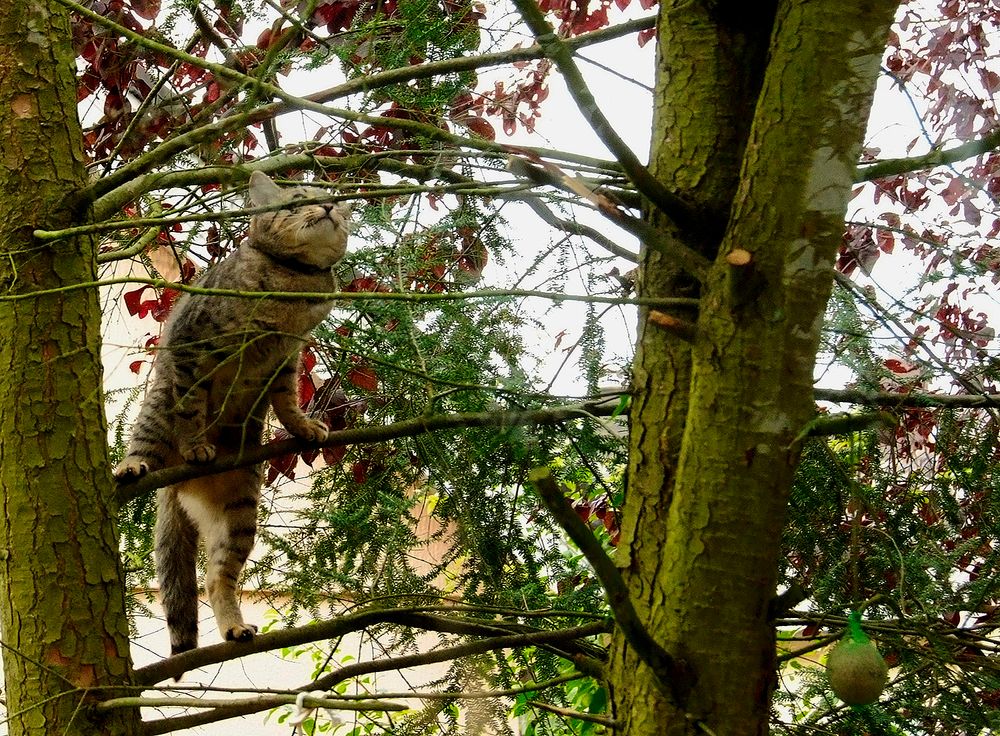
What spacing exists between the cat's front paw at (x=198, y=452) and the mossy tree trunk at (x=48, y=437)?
0.91 meters

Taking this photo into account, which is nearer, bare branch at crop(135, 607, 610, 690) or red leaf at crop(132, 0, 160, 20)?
bare branch at crop(135, 607, 610, 690)

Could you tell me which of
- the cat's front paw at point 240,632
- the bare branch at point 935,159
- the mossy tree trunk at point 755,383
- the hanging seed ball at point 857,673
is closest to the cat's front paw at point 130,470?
the cat's front paw at point 240,632

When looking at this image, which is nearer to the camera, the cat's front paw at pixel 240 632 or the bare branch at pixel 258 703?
the bare branch at pixel 258 703

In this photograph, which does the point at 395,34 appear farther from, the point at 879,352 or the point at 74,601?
the point at 74,601

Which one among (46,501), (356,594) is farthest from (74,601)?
(356,594)

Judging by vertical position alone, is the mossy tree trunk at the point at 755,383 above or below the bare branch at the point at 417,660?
above

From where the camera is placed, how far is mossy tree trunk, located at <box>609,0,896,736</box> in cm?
158

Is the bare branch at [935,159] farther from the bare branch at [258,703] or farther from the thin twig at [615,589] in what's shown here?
the bare branch at [258,703]

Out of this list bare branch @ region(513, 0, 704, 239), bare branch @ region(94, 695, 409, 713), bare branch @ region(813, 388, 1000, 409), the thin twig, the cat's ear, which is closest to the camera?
the thin twig

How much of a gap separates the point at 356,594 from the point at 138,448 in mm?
1368

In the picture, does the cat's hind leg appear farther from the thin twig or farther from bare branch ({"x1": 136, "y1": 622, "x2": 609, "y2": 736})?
the thin twig

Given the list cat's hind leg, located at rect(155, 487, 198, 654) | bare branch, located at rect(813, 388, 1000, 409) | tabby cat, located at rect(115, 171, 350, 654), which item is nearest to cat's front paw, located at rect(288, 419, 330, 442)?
tabby cat, located at rect(115, 171, 350, 654)

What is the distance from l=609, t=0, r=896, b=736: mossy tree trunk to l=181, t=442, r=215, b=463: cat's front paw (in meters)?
2.15

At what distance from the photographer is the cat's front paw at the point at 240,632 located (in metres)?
3.57
